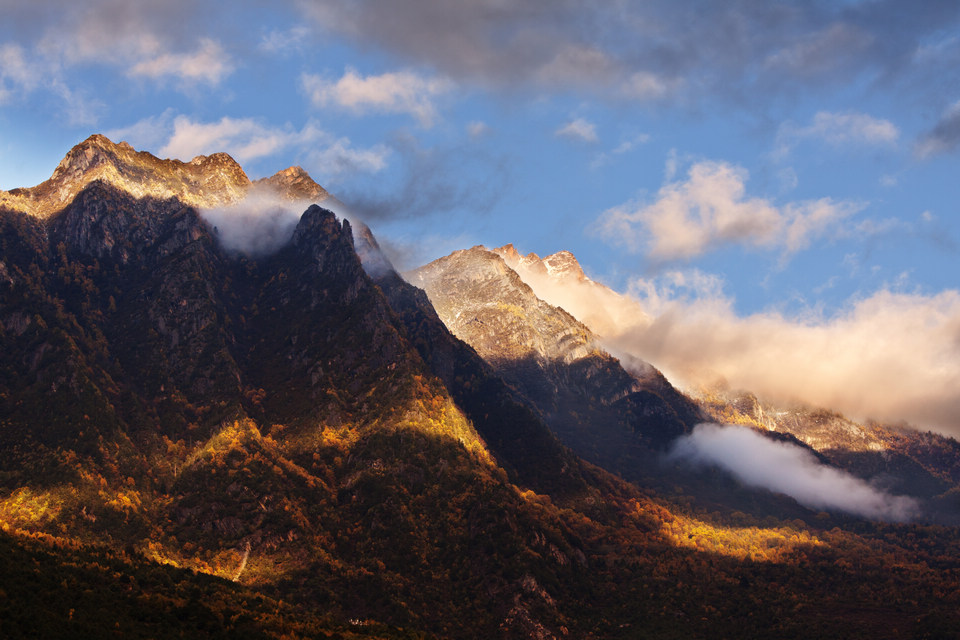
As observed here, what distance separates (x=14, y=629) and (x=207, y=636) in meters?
39.6

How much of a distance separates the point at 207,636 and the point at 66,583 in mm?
31764

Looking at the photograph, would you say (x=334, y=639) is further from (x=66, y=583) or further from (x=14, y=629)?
(x=14, y=629)

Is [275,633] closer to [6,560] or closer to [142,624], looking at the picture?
[142,624]

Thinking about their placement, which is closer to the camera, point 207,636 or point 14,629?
point 14,629

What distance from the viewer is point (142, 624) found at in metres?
169

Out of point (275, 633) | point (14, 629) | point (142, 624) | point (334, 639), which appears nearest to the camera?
point (14, 629)

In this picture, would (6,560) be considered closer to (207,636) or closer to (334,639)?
(207,636)

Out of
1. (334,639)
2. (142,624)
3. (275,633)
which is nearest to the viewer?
(142,624)

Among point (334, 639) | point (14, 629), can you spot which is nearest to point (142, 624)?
point (14, 629)

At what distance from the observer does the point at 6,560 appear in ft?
584

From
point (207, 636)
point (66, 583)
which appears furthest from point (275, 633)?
point (66, 583)

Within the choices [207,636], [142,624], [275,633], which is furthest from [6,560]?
[275,633]

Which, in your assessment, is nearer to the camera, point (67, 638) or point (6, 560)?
point (67, 638)

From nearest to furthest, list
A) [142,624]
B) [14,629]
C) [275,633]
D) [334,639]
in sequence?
1. [14,629]
2. [142,624]
3. [275,633]
4. [334,639]
